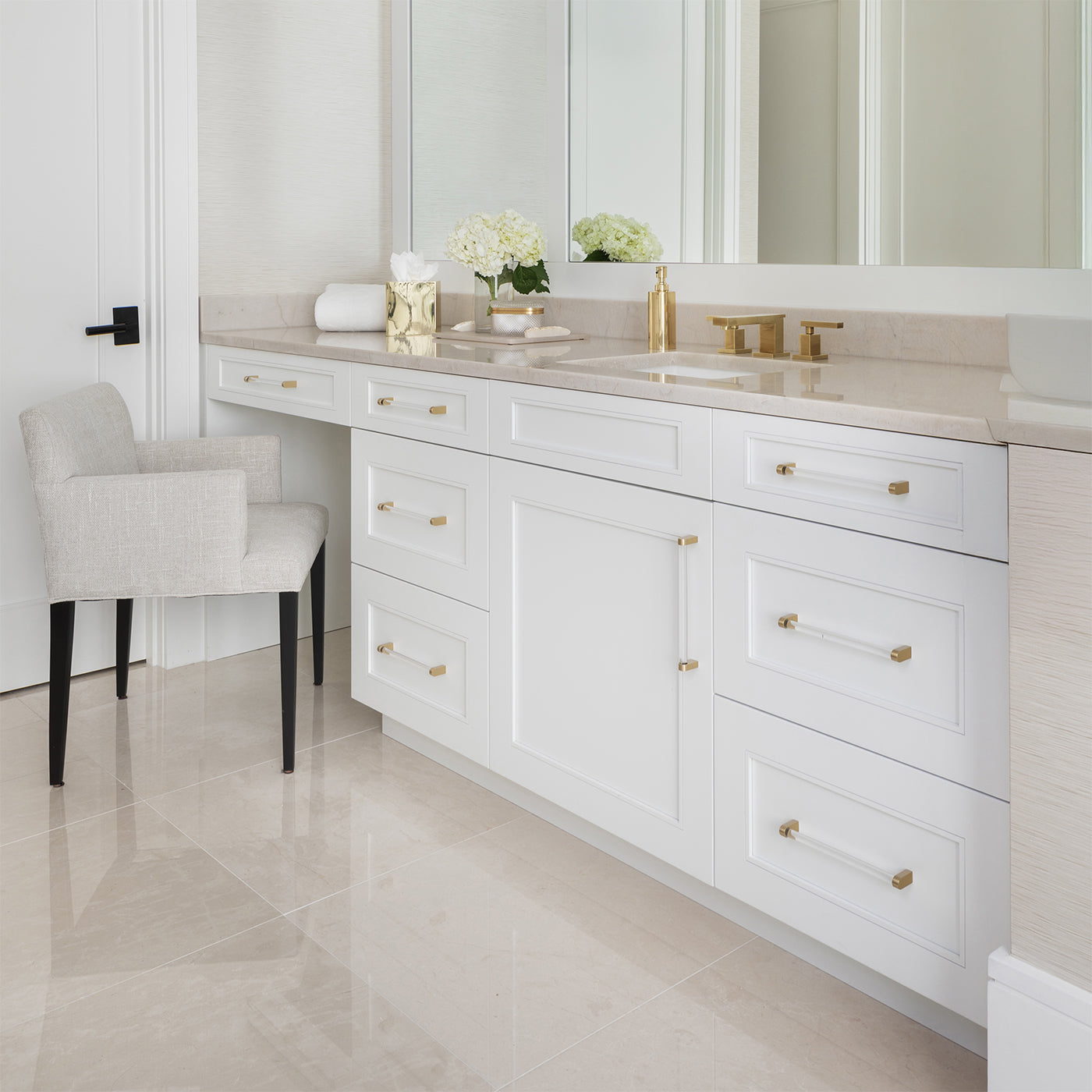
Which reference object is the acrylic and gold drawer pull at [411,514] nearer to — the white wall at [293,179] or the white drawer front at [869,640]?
the white drawer front at [869,640]

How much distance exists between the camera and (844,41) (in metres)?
1.94

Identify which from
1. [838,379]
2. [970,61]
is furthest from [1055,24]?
[838,379]

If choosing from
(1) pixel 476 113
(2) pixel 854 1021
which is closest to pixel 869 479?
(2) pixel 854 1021

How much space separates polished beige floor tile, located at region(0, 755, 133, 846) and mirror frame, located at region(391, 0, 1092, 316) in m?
1.47

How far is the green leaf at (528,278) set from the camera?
8.31 ft

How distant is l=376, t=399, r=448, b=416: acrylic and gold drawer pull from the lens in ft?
6.73

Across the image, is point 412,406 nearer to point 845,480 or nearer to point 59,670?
point 59,670

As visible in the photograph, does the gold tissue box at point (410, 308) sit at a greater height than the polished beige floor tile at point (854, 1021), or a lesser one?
greater

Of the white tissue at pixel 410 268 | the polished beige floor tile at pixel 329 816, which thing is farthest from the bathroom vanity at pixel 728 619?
the white tissue at pixel 410 268

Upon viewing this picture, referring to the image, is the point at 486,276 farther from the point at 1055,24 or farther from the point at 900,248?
the point at 1055,24

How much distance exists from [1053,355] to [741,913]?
38.8 inches

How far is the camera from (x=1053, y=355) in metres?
1.17

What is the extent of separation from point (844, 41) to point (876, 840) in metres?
1.37

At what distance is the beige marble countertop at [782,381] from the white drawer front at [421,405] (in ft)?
0.08
